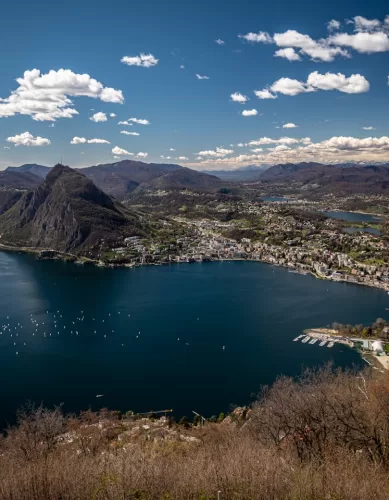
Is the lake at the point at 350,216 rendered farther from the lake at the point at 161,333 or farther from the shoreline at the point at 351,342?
the shoreline at the point at 351,342

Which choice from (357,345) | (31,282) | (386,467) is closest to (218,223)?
(31,282)

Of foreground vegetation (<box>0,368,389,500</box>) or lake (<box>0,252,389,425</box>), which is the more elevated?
foreground vegetation (<box>0,368,389,500</box>)

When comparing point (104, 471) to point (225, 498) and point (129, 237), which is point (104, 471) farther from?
point (129, 237)

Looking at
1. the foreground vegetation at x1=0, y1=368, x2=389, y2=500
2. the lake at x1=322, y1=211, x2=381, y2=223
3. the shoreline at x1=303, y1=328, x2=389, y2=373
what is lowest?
the shoreline at x1=303, y1=328, x2=389, y2=373

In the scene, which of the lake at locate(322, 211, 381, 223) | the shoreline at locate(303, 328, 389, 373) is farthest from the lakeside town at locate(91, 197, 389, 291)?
the lake at locate(322, 211, 381, 223)

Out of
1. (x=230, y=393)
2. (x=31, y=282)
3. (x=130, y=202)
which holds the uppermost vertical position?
(x=130, y=202)

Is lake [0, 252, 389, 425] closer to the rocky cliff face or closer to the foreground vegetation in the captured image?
the foreground vegetation
